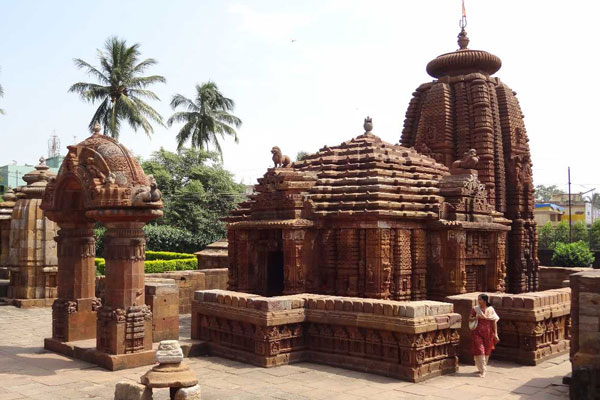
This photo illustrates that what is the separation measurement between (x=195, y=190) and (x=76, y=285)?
1046 inches

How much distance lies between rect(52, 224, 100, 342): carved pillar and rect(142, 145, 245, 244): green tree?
2350 cm

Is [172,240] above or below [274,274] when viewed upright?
above

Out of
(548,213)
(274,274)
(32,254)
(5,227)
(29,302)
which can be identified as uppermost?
(548,213)

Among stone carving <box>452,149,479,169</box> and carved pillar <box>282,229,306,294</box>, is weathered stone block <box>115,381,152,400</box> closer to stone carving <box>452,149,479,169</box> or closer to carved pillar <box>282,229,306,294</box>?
carved pillar <box>282,229,306,294</box>

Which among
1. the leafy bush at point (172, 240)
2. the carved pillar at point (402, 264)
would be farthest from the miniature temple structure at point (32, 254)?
the leafy bush at point (172, 240)

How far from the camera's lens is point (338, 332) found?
386 inches

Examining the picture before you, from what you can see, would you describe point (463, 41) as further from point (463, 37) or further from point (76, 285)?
point (76, 285)

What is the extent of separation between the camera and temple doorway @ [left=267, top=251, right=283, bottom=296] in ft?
49.0

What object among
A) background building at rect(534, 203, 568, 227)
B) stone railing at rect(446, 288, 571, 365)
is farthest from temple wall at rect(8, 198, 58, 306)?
background building at rect(534, 203, 568, 227)

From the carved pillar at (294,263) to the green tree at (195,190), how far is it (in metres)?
22.2

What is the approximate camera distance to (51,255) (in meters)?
17.9

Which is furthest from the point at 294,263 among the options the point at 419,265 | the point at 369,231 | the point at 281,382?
the point at 281,382

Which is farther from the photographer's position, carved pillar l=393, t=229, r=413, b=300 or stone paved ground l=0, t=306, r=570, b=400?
carved pillar l=393, t=229, r=413, b=300

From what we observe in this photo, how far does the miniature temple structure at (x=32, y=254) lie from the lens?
17.6 m
